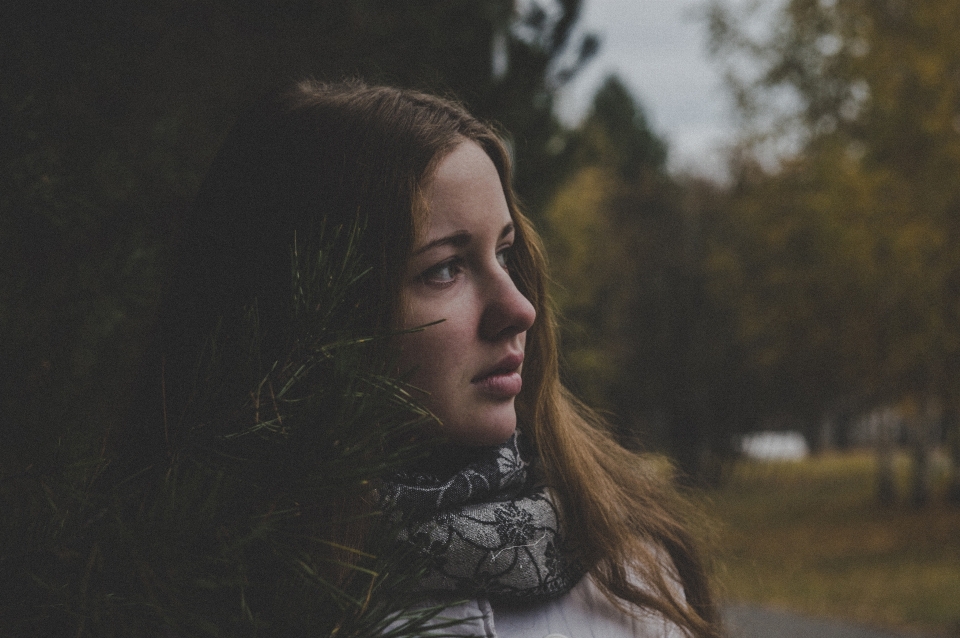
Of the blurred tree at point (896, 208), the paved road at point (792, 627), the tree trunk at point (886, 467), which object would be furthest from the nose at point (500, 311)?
the tree trunk at point (886, 467)

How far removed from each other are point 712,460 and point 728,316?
4852 millimetres

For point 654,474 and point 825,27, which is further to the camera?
point 825,27

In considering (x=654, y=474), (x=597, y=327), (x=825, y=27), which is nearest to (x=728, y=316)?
(x=597, y=327)

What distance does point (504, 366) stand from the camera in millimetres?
1541

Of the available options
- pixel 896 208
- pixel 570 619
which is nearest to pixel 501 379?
pixel 570 619

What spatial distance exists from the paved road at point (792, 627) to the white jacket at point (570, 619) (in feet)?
22.0

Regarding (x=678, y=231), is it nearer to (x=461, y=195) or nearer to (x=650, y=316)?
(x=650, y=316)

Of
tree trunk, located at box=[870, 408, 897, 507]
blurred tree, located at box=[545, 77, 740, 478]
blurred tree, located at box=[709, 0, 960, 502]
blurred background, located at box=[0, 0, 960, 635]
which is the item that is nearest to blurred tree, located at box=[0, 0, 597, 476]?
blurred background, located at box=[0, 0, 960, 635]

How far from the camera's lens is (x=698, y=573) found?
2043 millimetres

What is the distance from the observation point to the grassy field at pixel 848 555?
952 centimetres

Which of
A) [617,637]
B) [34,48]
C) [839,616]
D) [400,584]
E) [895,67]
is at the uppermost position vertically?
[895,67]

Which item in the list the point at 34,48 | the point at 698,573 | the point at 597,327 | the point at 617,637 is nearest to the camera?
the point at 34,48

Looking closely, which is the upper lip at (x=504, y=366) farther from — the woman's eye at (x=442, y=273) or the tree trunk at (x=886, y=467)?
the tree trunk at (x=886, y=467)

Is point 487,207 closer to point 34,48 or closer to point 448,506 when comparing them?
point 448,506
